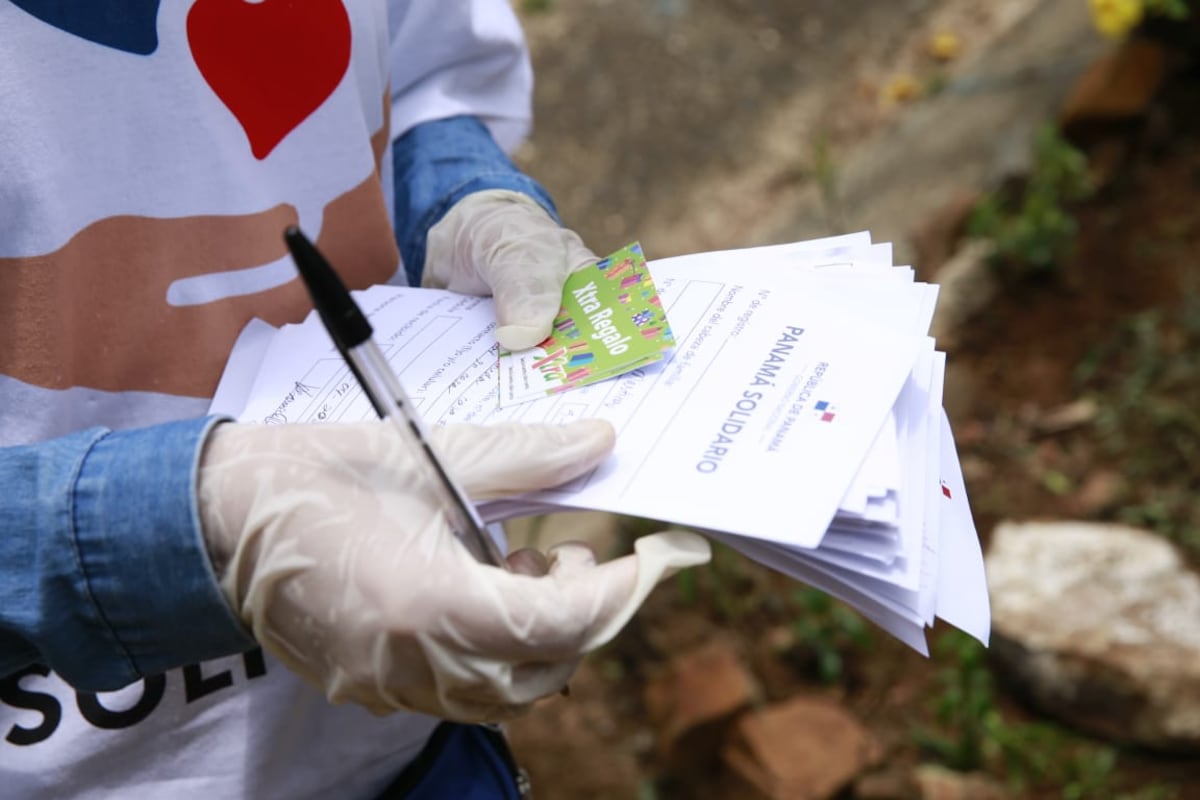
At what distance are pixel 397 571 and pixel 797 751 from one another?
3.99 feet

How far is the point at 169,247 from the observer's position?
0.88 metres

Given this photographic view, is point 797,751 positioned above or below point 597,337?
below

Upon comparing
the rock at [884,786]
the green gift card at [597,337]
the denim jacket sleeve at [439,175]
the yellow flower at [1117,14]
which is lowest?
the rock at [884,786]

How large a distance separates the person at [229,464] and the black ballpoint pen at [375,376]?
0.02 meters

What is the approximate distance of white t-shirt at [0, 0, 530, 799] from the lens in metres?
0.79

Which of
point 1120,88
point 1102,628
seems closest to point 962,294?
point 1120,88

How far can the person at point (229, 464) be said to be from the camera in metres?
0.71

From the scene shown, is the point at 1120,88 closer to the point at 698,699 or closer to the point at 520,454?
the point at 698,699

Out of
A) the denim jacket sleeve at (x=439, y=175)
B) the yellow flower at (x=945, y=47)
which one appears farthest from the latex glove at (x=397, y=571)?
the yellow flower at (x=945, y=47)

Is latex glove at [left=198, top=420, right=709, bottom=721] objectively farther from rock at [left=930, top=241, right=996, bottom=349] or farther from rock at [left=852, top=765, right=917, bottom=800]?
rock at [left=930, top=241, right=996, bottom=349]

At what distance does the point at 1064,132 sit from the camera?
2812mm

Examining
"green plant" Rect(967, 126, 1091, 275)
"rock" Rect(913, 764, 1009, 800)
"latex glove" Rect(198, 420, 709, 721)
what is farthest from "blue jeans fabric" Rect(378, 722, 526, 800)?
"green plant" Rect(967, 126, 1091, 275)

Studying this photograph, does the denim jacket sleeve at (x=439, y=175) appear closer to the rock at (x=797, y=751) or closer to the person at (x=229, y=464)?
the person at (x=229, y=464)

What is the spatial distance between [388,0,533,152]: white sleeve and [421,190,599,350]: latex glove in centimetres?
17
